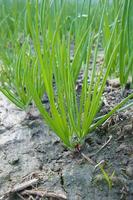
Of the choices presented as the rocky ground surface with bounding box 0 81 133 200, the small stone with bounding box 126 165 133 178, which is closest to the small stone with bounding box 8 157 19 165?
the rocky ground surface with bounding box 0 81 133 200

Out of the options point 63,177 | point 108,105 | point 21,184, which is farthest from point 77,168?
point 108,105

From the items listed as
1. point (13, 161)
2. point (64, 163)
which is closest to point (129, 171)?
point (64, 163)

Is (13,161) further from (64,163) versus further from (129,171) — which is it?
(129,171)

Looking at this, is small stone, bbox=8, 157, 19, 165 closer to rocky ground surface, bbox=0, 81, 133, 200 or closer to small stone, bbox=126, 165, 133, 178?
rocky ground surface, bbox=0, 81, 133, 200

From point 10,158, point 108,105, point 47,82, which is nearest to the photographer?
point 47,82

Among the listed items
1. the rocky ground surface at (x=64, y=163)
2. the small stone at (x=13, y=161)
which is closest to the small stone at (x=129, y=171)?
the rocky ground surface at (x=64, y=163)

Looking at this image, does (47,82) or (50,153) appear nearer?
(47,82)

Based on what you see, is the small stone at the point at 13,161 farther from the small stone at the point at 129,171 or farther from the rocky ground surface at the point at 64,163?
the small stone at the point at 129,171

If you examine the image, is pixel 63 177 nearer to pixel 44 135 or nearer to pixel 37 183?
pixel 37 183
